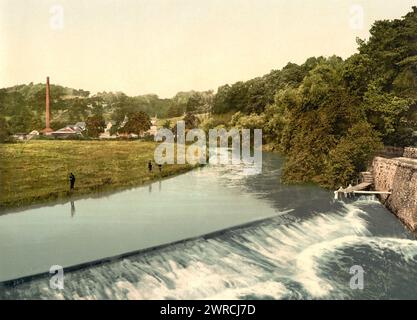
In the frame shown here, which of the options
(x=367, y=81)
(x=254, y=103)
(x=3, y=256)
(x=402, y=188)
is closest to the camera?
(x=3, y=256)

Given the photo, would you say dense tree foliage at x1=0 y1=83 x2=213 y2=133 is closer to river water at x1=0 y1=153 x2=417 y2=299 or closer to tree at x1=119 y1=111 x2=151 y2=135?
tree at x1=119 y1=111 x2=151 y2=135

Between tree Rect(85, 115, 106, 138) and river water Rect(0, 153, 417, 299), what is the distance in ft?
36.7

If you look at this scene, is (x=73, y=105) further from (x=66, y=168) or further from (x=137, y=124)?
(x=137, y=124)

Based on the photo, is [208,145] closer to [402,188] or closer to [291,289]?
[402,188]

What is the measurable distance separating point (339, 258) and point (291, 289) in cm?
338

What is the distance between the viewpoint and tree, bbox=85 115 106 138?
113ft

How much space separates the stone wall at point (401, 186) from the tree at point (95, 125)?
19482mm

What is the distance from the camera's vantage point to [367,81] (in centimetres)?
3073

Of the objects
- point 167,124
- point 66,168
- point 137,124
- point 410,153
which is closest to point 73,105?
point 66,168

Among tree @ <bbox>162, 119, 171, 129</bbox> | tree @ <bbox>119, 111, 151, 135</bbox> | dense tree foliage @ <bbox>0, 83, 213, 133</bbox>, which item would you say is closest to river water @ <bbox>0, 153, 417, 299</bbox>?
dense tree foliage @ <bbox>0, 83, 213, 133</bbox>

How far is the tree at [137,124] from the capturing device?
36344mm

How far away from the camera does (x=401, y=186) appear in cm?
2167

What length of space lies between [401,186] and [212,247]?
10.5m
